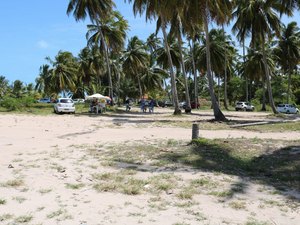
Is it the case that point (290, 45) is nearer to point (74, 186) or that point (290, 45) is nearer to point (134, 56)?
point (134, 56)

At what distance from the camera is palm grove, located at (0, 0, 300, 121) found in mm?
26266

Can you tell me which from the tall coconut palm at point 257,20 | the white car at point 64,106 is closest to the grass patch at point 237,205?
the white car at point 64,106

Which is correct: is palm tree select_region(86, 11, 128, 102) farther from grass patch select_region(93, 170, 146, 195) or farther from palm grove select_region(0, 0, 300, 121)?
grass patch select_region(93, 170, 146, 195)

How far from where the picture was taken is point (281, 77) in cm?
7050

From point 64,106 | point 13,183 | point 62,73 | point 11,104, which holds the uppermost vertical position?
point 62,73

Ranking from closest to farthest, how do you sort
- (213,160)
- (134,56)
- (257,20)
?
1. (213,160)
2. (257,20)
3. (134,56)

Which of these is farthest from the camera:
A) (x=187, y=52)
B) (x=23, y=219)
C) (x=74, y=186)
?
(x=187, y=52)

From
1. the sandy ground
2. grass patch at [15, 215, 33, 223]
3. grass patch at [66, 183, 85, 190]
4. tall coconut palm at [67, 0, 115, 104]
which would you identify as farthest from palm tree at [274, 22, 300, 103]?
grass patch at [15, 215, 33, 223]

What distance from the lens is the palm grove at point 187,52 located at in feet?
86.2

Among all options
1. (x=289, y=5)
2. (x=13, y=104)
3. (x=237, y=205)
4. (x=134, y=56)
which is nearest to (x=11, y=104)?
(x=13, y=104)

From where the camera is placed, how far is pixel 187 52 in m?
65.7

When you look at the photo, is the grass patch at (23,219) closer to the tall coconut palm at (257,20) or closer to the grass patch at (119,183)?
the grass patch at (119,183)

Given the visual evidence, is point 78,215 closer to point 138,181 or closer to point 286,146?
point 138,181

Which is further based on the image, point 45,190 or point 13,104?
point 13,104
